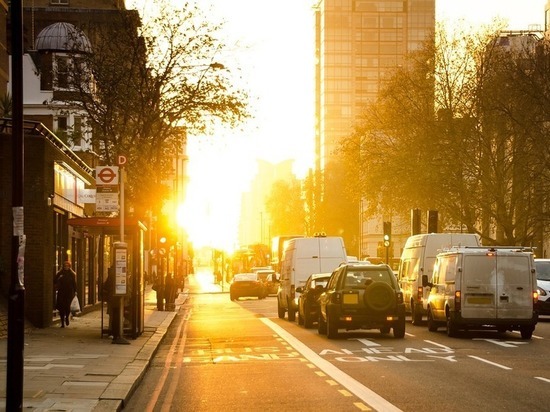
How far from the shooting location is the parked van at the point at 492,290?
2869 centimetres

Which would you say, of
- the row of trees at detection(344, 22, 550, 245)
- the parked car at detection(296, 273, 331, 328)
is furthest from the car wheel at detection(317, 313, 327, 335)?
the row of trees at detection(344, 22, 550, 245)

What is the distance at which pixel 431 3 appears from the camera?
19988 cm

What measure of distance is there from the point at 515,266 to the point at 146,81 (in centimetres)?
1823

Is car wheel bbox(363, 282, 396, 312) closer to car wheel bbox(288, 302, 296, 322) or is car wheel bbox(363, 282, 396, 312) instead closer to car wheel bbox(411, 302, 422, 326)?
car wheel bbox(411, 302, 422, 326)

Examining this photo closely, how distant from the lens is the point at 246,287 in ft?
224

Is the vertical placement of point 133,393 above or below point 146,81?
below

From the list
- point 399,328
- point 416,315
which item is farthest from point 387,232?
point 399,328

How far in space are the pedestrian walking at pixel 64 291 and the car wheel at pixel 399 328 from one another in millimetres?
9140

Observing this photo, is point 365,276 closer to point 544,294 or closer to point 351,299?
point 351,299

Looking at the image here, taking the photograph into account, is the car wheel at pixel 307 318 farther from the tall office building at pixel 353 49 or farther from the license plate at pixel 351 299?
the tall office building at pixel 353 49

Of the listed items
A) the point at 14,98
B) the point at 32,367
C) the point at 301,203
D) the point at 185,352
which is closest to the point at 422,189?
the point at 185,352

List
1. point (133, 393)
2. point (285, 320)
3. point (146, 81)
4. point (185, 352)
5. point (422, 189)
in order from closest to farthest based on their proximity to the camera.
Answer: point (133, 393), point (185, 352), point (285, 320), point (146, 81), point (422, 189)

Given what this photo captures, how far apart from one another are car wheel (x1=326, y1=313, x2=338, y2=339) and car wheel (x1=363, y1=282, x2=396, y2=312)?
2.98ft

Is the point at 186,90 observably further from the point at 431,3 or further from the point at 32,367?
the point at 431,3
